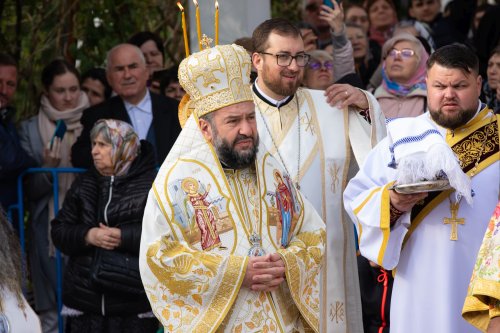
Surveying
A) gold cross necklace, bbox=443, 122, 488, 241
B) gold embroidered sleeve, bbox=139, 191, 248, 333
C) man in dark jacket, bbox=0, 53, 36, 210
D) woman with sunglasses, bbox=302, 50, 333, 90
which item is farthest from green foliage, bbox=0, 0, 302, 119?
gold cross necklace, bbox=443, 122, 488, 241

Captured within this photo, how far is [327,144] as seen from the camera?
25.6 ft

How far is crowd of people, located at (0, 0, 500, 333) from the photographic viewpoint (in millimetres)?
6379

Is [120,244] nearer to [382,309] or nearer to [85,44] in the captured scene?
[382,309]

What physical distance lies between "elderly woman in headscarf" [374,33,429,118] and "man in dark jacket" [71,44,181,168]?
1.59 metres

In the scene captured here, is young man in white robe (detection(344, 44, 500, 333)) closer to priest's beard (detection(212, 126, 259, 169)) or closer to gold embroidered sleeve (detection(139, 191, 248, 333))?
priest's beard (detection(212, 126, 259, 169))

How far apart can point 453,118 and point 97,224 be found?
2.72m

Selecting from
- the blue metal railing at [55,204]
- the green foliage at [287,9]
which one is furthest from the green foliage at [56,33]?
the green foliage at [287,9]

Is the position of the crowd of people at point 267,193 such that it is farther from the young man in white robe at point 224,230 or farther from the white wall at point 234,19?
the white wall at point 234,19

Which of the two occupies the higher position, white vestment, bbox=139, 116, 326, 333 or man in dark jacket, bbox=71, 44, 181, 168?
man in dark jacket, bbox=71, 44, 181, 168

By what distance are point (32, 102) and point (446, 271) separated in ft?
20.4

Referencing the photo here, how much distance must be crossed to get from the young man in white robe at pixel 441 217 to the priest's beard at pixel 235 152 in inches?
29.6

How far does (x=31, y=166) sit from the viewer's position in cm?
938

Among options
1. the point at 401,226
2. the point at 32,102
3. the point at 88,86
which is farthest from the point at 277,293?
the point at 32,102

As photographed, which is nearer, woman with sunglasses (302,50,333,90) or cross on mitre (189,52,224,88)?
cross on mitre (189,52,224,88)
